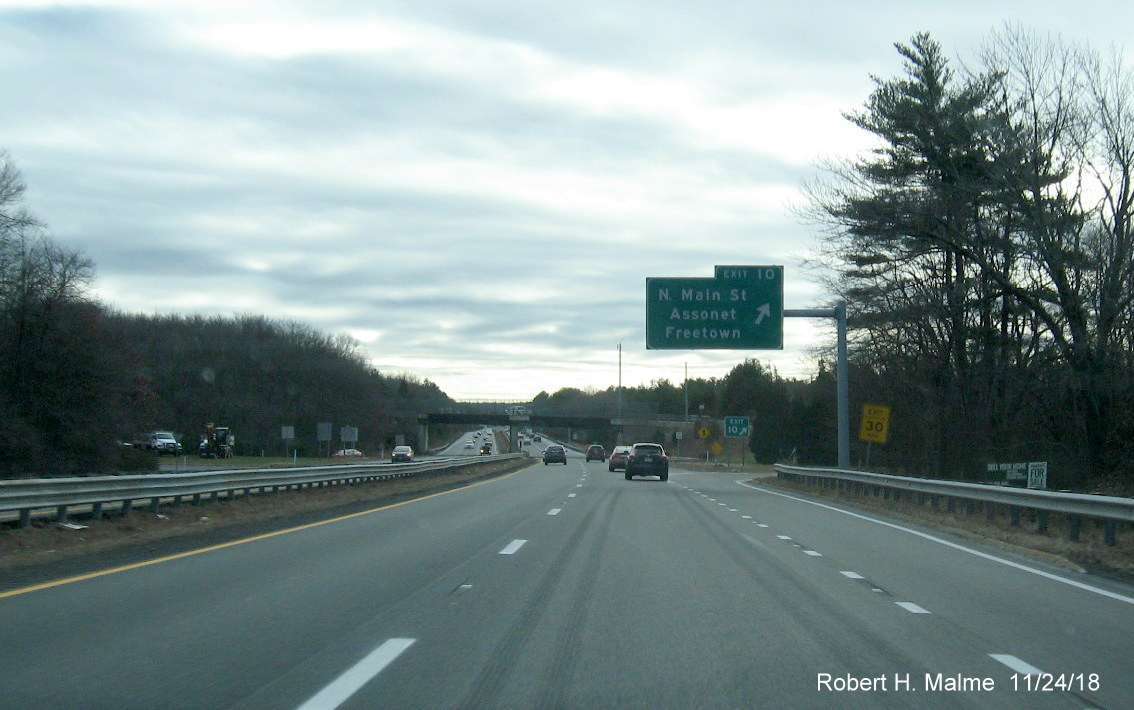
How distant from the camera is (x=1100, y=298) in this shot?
96.8 feet

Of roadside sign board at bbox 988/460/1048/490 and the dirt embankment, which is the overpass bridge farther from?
roadside sign board at bbox 988/460/1048/490

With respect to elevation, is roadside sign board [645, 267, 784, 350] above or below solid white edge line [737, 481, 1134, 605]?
above

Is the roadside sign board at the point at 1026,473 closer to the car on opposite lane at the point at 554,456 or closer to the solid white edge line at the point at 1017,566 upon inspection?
the solid white edge line at the point at 1017,566

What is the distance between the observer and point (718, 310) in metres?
33.9

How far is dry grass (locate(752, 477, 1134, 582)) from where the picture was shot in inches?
521

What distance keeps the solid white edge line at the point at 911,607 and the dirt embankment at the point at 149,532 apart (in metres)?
8.66

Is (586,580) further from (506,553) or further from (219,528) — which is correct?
(219,528)

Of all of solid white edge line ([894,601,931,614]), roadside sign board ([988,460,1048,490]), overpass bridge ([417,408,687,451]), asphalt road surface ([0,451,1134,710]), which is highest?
overpass bridge ([417,408,687,451])

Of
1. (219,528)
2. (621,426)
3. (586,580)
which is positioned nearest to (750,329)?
(219,528)

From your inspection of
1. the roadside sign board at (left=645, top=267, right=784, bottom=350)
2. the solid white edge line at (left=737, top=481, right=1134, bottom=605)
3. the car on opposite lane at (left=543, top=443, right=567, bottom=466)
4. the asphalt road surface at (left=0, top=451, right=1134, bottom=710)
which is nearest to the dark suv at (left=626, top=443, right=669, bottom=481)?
the roadside sign board at (left=645, top=267, right=784, bottom=350)

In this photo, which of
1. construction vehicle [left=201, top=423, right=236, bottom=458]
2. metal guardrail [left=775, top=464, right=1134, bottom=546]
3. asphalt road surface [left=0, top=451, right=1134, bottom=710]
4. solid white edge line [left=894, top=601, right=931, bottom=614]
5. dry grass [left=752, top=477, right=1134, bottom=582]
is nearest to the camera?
asphalt road surface [left=0, top=451, right=1134, bottom=710]

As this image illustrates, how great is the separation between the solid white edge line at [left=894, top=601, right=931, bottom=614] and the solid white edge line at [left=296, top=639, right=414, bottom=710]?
4528 millimetres

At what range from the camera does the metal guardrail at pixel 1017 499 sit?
45.6 ft

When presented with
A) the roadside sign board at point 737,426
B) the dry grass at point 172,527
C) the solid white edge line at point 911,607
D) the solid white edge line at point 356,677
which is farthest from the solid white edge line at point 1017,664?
the roadside sign board at point 737,426
